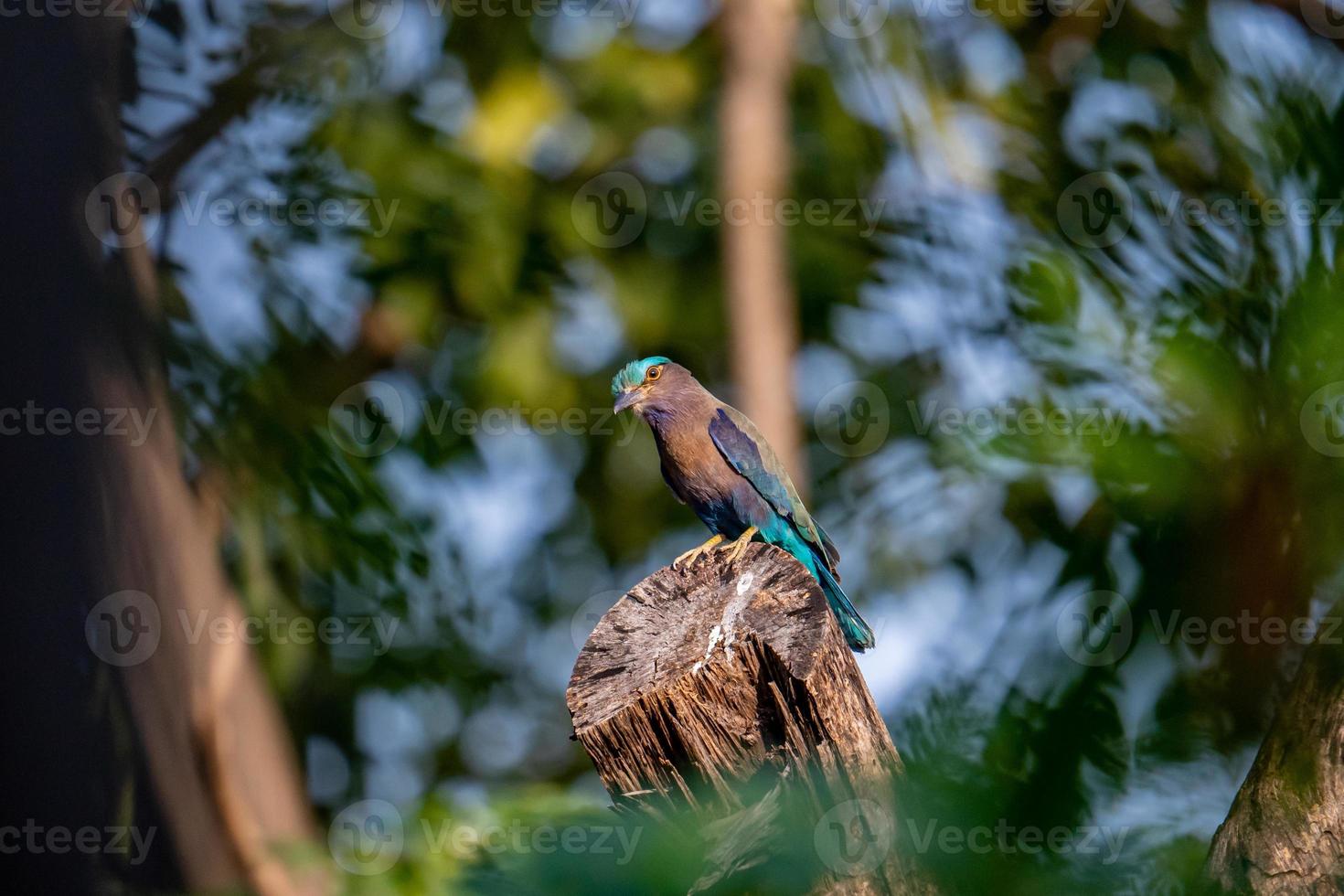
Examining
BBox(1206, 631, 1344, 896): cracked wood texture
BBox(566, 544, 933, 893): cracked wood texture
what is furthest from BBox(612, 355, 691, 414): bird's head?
BBox(1206, 631, 1344, 896): cracked wood texture

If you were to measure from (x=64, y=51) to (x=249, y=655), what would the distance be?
3122 millimetres

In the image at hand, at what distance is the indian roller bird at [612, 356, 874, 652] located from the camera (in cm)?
495

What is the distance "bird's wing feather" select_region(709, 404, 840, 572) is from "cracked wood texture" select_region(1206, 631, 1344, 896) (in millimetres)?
2948

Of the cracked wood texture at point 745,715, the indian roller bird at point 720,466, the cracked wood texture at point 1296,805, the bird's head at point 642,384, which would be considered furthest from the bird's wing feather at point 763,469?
the cracked wood texture at point 1296,805

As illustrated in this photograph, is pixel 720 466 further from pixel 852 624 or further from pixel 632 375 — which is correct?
pixel 852 624

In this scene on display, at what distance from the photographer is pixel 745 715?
7.90 ft

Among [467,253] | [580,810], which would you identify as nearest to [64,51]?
[580,810]

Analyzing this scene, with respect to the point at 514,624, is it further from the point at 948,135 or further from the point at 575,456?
the point at 948,135

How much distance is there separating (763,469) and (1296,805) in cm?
319

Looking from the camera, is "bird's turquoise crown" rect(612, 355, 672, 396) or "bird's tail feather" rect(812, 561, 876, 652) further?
"bird's turquoise crown" rect(612, 355, 672, 396)

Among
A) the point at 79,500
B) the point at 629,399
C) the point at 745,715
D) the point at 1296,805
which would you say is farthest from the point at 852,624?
the point at 79,500

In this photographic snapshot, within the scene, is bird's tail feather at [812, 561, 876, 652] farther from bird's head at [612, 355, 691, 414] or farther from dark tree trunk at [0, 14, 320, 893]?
dark tree trunk at [0, 14, 320, 893]

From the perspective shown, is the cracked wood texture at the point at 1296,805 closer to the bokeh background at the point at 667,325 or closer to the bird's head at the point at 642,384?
the bokeh background at the point at 667,325

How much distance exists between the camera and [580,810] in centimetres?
156
